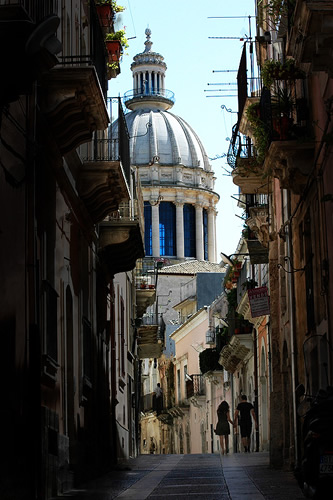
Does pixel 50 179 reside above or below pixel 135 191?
below

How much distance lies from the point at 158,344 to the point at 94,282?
28293mm

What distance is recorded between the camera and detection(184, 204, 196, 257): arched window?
98688 millimetres

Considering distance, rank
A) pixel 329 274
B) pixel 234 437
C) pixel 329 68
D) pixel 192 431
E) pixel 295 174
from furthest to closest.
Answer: pixel 192 431 < pixel 234 437 < pixel 295 174 < pixel 329 274 < pixel 329 68

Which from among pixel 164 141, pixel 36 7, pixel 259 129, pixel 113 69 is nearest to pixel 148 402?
pixel 164 141

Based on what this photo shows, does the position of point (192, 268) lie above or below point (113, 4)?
above

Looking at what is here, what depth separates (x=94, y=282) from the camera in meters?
21.0

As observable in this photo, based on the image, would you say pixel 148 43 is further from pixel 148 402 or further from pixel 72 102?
pixel 72 102

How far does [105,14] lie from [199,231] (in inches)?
3009

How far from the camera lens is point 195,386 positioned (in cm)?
6194

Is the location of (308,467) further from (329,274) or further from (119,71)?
(119,71)

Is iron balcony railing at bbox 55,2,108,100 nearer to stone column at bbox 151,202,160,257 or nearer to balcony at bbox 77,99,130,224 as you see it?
balcony at bbox 77,99,130,224

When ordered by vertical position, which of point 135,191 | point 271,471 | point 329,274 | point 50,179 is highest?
point 135,191

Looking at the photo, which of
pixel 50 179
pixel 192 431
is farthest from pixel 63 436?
pixel 192 431

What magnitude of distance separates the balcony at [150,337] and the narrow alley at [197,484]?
24.8m
